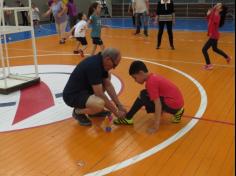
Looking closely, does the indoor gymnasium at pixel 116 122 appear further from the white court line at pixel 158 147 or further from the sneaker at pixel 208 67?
the sneaker at pixel 208 67

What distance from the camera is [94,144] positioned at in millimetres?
3898

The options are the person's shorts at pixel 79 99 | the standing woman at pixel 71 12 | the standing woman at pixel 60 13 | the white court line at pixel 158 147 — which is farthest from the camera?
the standing woman at pixel 71 12

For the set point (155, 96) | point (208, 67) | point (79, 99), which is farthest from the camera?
point (208, 67)

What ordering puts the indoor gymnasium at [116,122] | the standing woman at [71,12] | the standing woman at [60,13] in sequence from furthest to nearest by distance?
the standing woman at [71,12]
the standing woman at [60,13]
the indoor gymnasium at [116,122]

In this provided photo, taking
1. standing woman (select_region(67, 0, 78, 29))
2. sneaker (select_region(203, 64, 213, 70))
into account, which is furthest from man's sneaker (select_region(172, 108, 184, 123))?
standing woman (select_region(67, 0, 78, 29))

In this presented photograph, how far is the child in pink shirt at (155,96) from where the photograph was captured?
3.98 meters

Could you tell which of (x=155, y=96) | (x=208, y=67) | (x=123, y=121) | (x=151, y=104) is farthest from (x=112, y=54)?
(x=208, y=67)

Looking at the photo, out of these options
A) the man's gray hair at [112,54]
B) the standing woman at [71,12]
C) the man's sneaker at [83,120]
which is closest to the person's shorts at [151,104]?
the man's gray hair at [112,54]

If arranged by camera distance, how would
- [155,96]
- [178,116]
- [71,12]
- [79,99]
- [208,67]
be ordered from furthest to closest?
[71,12], [208,67], [178,116], [79,99], [155,96]

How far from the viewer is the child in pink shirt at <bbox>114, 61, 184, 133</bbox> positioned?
13.1 feet

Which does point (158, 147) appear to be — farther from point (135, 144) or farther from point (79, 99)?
point (79, 99)

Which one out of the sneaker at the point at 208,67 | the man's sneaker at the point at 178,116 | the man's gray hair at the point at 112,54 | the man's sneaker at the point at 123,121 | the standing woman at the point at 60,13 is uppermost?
the standing woman at the point at 60,13

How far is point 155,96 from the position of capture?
3980 mm

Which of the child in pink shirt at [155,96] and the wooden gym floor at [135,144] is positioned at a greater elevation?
the child in pink shirt at [155,96]
